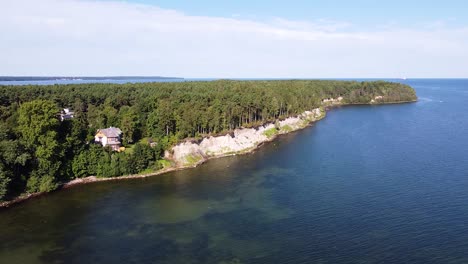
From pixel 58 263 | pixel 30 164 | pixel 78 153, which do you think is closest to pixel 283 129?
pixel 78 153

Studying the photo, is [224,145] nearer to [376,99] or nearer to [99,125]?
[99,125]

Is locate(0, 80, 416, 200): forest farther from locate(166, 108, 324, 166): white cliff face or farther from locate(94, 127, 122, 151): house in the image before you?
locate(166, 108, 324, 166): white cliff face

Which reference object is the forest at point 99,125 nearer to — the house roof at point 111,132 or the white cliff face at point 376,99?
the house roof at point 111,132

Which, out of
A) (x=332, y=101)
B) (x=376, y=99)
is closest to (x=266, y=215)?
(x=332, y=101)

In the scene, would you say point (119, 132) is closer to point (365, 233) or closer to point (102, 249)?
point (102, 249)

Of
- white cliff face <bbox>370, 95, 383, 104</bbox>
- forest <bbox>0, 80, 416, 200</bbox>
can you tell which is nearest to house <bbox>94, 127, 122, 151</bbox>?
forest <bbox>0, 80, 416, 200</bbox>

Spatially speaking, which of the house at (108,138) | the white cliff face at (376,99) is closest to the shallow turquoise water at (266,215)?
the house at (108,138)
